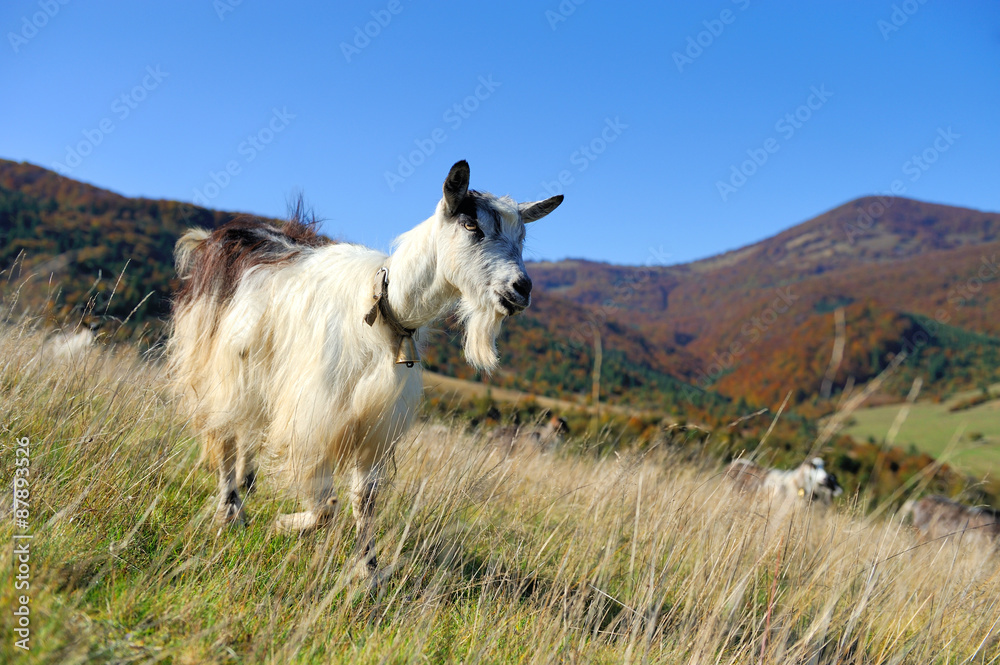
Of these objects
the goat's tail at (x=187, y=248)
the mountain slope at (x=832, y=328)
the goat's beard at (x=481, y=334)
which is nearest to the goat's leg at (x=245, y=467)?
the goat's beard at (x=481, y=334)

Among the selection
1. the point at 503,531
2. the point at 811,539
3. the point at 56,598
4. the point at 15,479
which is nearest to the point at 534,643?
the point at 503,531

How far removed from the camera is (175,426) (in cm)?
362

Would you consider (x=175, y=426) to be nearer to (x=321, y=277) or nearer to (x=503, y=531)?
(x=321, y=277)

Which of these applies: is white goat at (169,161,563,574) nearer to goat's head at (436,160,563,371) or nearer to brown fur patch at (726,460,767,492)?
goat's head at (436,160,563,371)

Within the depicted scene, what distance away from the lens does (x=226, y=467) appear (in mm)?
3963

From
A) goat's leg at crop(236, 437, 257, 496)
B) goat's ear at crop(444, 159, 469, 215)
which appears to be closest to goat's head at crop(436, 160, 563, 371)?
goat's ear at crop(444, 159, 469, 215)

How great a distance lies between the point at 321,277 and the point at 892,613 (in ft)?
14.1

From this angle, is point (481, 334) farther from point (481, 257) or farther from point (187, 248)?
point (187, 248)

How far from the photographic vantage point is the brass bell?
3447 millimetres

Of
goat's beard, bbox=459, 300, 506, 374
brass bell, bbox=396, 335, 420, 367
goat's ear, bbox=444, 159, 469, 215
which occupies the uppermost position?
Result: goat's ear, bbox=444, 159, 469, 215

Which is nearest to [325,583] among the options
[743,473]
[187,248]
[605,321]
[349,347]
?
[349,347]

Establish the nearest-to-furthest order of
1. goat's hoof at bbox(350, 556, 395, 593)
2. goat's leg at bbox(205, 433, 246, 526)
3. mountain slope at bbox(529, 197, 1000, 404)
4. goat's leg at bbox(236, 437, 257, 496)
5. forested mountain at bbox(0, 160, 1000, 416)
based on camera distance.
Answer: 1. goat's hoof at bbox(350, 556, 395, 593)
2. goat's leg at bbox(205, 433, 246, 526)
3. goat's leg at bbox(236, 437, 257, 496)
4. forested mountain at bbox(0, 160, 1000, 416)
5. mountain slope at bbox(529, 197, 1000, 404)

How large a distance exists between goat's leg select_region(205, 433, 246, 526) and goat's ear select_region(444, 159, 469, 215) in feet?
6.84

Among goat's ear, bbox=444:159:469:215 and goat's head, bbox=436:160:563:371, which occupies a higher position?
goat's ear, bbox=444:159:469:215
